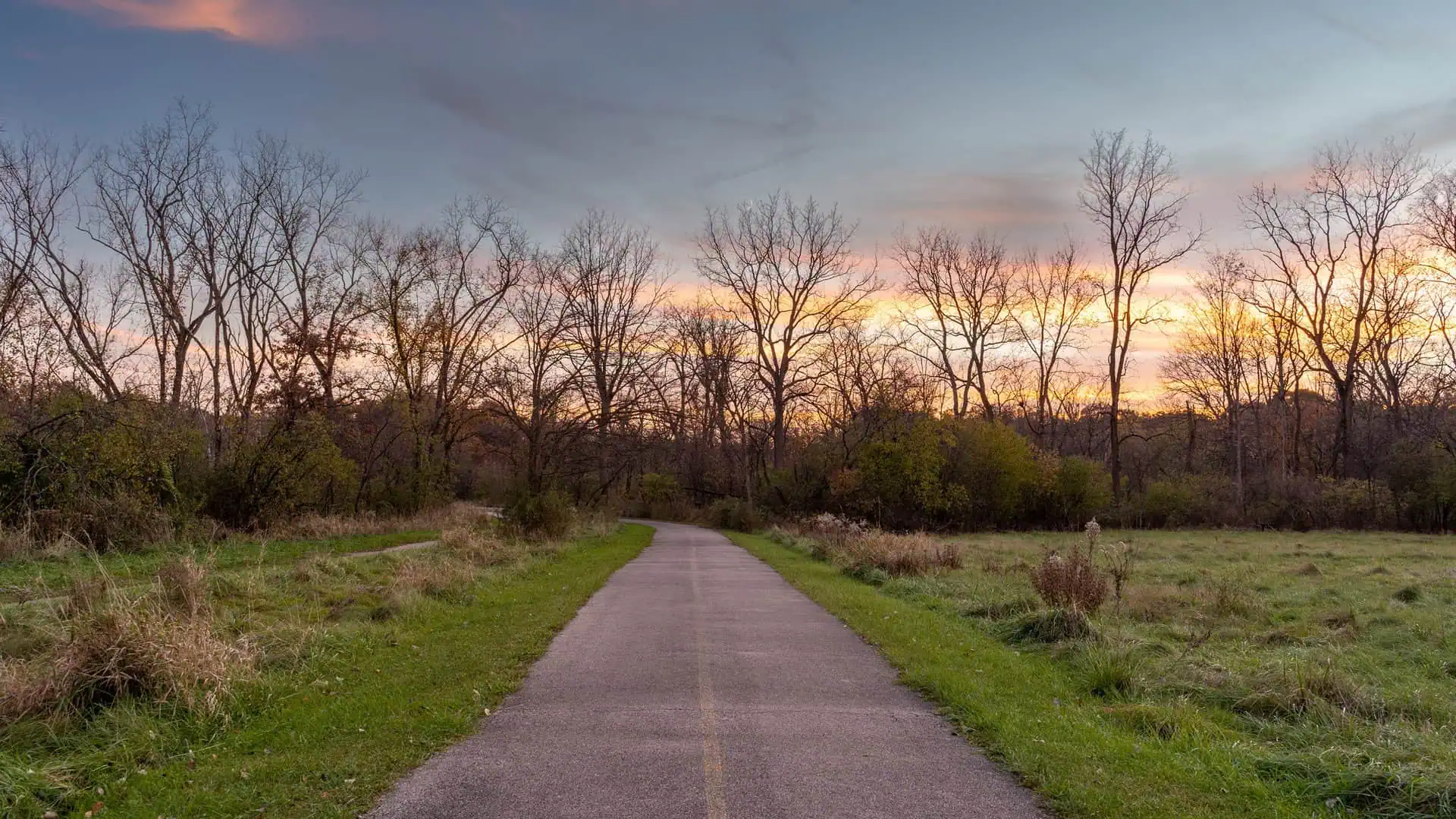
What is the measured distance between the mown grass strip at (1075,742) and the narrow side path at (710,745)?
0.92 ft

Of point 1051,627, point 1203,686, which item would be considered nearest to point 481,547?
point 1051,627

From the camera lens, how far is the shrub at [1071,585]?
38.5 ft

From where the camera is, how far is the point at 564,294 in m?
46.7

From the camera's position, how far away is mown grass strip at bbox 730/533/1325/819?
5.14 meters

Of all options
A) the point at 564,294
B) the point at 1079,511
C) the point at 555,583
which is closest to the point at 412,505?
the point at 564,294

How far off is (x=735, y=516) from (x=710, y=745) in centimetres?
4104

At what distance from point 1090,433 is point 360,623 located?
58.3m

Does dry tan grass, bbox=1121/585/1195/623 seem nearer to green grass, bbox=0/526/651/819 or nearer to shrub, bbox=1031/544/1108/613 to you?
shrub, bbox=1031/544/1108/613

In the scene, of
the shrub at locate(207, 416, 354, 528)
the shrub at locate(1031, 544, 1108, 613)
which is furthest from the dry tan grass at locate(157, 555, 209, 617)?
the shrub at locate(207, 416, 354, 528)

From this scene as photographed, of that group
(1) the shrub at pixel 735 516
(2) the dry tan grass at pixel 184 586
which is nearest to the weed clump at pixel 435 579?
(2) the dry tan grass at pixel 184 586

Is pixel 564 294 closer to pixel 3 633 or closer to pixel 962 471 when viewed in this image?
pixel 962 471

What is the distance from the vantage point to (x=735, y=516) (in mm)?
47000

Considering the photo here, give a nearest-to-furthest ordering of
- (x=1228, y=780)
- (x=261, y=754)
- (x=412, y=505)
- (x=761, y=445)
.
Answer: (x=1228, y=780) → (x=261, y=754) → (x=412, y=505) → (x=761, y=445)

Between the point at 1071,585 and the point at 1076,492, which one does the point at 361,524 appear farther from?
the point at 1076,492
